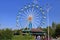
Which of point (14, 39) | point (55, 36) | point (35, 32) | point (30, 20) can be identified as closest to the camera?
point (14, 39)

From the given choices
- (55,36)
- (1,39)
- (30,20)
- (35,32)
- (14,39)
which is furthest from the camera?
(35,32)

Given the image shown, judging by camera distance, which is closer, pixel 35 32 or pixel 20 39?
pixel 20 39

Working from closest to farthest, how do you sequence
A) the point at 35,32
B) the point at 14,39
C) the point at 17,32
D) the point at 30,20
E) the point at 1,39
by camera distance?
1. the point at 1,39
2. the point at 14,39
3. the point at 30,20
4. the point at 17,32
5. the point at 35,32

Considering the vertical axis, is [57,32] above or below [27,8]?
below

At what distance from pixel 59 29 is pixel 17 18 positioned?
930 inches

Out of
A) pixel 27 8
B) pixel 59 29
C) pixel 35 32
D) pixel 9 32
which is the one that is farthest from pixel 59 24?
pixel 9 32

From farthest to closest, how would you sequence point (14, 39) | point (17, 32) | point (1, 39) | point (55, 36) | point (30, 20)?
point (17, 32) < point (55, 36) < point (30, 20) < point (14, 39) < point (1, 39)

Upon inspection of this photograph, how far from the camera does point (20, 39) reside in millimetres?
33906

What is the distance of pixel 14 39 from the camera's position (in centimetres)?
3478

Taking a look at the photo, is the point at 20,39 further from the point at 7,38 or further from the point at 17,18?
the point at 17,18

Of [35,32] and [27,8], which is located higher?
[27,8]

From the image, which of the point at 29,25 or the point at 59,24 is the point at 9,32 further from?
the point at 59,24

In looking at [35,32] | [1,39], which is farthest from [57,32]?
[1,39]

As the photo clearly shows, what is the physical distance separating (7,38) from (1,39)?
131 cm
